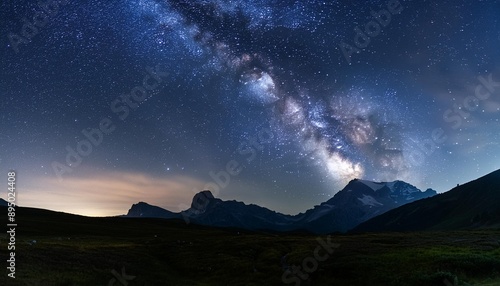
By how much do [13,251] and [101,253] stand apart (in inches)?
502

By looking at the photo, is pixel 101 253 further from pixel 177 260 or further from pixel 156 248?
pixel 156 248

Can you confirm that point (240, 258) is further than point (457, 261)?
Yes

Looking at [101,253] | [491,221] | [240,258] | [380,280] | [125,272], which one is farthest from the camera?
[491,221]

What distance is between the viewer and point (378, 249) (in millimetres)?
56000

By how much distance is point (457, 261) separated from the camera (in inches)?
1593

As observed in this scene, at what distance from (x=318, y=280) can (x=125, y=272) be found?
952 inches

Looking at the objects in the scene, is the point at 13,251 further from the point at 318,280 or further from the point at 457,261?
the point at 457,261

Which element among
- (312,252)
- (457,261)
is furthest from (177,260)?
(457,261)

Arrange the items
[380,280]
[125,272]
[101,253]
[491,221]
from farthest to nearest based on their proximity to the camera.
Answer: [491,221] < [101,253] < [125,272] < [380,280]

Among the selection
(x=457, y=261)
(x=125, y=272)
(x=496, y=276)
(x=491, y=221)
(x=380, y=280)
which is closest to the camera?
(x=496, y=276)

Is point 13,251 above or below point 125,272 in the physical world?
above

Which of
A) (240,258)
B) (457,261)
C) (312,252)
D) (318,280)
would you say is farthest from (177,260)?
(457,261)

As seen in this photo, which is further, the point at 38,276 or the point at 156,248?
the point at 156,248

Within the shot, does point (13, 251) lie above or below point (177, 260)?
above
